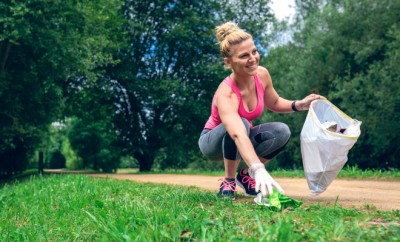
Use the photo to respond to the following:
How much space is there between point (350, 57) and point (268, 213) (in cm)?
1879

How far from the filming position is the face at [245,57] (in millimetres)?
3945

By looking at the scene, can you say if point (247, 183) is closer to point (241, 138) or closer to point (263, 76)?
point (241, 138)

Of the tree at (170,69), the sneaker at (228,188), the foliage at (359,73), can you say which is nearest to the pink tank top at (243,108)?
the sneaker at (228,188)

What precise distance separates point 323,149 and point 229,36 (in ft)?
4.18

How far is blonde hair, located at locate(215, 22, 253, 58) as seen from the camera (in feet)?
12.9

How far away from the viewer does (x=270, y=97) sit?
467 centimetres

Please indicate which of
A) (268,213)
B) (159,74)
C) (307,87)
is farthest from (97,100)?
(268,213)

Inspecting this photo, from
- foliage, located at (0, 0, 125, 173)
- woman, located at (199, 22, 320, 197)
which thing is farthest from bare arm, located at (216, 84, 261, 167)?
foliage, located at (0, 0, 125, 173)

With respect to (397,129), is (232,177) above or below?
below

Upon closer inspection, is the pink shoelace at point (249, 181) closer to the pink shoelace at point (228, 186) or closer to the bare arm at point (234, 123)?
the pink shoelace at point (228, 186)

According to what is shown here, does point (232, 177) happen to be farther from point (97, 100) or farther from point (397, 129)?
point (97, 100)

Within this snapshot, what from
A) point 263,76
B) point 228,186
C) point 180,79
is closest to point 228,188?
point 228,186

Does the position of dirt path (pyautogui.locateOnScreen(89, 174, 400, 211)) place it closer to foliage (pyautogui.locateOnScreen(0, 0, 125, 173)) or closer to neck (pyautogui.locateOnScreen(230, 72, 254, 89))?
neck (pyautogui.locateOnScreen(230, 72, 254, 89))

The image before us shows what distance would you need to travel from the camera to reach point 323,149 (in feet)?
12.4
